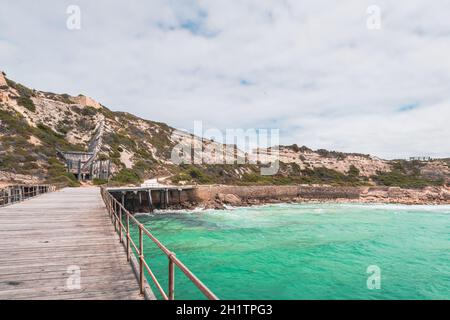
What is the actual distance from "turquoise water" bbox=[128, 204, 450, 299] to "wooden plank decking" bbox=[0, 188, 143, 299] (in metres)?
4.13

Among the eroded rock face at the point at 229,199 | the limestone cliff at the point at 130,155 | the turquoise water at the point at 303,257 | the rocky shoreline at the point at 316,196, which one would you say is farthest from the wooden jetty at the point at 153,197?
the limestone cliff at the point at 130,155

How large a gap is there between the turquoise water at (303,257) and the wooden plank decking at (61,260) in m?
4.13

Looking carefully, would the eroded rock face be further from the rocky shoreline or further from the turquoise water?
the turquoise water

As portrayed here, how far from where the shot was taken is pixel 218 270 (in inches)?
524

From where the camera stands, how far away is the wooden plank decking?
4922 millimetres

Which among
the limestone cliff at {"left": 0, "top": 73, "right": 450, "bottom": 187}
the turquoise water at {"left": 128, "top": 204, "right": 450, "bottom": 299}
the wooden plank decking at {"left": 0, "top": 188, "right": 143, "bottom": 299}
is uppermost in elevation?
the limestone cliff at {"left": 0, "top": 73, "right": 450, "bottom": 187}

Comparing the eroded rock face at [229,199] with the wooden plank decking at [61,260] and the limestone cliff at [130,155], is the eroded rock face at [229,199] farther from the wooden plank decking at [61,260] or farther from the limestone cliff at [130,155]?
the wooden plank decking at [61,260]

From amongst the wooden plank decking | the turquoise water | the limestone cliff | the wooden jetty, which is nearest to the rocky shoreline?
the wooden jetty

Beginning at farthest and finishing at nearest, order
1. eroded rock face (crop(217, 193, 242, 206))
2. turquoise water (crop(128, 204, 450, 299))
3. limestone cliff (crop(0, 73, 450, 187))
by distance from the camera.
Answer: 1. limestone cliff (crop(0, 73, 450, 187))
2. eroded rock face (crop(217, 193, 242, 206))
3. turquoise water (crop(128, 204, 450, 299))

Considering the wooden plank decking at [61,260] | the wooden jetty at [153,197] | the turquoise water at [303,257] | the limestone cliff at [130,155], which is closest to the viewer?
the wooden plank decking at [61,260]

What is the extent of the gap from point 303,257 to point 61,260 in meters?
12.7

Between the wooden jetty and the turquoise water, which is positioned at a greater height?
the wooden jetty

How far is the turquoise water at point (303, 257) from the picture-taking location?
1156 cm

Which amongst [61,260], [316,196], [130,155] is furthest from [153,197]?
[61,260]
